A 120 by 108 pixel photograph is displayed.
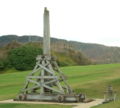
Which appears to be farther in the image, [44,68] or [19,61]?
[19,61]

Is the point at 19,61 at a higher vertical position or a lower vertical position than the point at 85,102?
higher

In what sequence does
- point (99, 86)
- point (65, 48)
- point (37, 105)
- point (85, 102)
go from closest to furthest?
point (37, 105) → point (85, 102) → point (99, 86) → point (65, 48)

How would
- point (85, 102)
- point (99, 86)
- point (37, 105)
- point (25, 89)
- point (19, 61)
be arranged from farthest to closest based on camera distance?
point (19, 61) < point (99, 86) < point (25, 89) < point (85, 102) < point (37, 105)

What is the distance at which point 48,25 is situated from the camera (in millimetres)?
33156

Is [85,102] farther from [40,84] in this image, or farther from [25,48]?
[25,48]

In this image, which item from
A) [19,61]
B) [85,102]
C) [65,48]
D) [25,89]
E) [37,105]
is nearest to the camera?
[37,105]

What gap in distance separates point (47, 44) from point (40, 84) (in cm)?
367

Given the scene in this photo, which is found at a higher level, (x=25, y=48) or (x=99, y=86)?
(x=25, y=48)

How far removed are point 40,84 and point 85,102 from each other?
4.32 meters

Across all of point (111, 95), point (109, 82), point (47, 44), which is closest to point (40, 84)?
point (47, 44)

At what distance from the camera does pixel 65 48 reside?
14075 centimetres

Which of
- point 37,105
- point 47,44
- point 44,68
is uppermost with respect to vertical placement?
point 47,44

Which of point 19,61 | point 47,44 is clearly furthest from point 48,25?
point 19,61

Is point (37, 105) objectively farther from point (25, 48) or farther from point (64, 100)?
point (25, 48)
